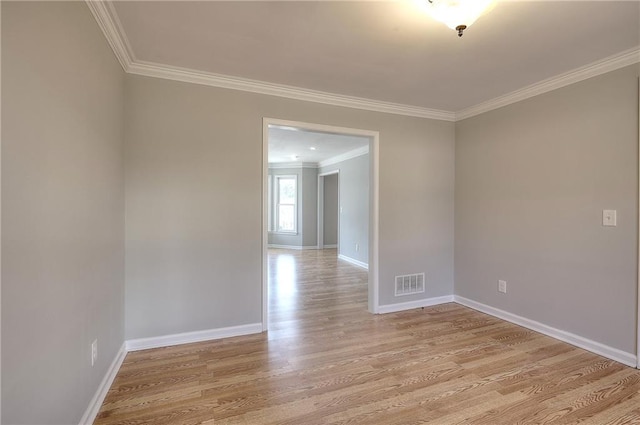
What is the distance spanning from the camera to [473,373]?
218 centimetres

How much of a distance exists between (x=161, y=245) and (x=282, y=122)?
5.33 ft

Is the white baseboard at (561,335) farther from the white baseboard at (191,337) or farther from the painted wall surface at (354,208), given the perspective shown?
the painted wall surface at (354,208)

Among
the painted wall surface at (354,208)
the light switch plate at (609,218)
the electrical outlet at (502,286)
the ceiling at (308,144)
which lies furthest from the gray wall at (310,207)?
the light switch plate at (609,218)

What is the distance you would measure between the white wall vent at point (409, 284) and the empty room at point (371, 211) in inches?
1.0

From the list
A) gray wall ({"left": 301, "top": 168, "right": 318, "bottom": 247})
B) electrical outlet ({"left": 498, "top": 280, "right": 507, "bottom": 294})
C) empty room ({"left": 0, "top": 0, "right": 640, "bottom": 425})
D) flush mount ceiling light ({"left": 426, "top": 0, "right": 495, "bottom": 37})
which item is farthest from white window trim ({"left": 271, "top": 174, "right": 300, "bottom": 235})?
flush mount ceiling light ({"left": 426, "top": 0, "right": 495, "bottom": 37})

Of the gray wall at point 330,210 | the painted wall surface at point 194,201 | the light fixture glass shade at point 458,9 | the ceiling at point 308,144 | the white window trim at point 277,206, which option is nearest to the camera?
the light fixture glass shade at point 458,9

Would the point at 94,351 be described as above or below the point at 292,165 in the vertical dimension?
below

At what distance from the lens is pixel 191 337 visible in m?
2.67

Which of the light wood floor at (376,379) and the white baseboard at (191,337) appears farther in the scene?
the white baseboard at (191,337)

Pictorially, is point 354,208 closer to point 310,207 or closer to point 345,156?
point 345,156

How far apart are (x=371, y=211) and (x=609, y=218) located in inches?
81.3

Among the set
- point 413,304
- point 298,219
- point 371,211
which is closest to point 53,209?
point 371,211

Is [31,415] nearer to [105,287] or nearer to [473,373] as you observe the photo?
[105,287]

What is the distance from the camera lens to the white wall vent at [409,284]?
3549mm
